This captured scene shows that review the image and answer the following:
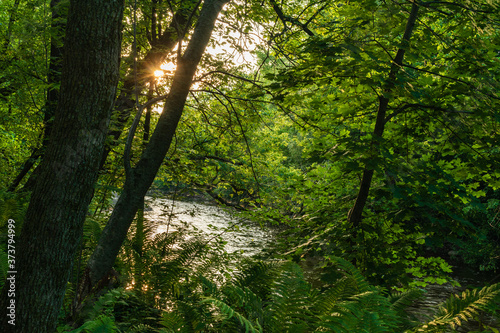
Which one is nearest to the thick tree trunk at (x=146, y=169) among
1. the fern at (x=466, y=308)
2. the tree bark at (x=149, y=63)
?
the tree bark at (x=149, y=63)

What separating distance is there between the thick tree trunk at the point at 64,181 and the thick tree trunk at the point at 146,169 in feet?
3.42

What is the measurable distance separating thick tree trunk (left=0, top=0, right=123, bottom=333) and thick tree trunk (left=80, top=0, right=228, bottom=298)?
3.42 feet

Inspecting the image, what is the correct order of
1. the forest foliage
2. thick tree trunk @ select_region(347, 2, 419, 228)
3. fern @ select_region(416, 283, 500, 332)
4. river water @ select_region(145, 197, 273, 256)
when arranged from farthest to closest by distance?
river water @ select_region(145, 197, 273, 256)
thick tree trunk @ select_region(347, 2, 419, 228)
the forest foliage
fern @ select_region(416, 283, 500, 332)

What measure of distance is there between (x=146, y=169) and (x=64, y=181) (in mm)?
1195

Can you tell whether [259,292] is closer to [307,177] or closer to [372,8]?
[307,177]

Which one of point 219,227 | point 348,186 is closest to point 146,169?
point 348,186

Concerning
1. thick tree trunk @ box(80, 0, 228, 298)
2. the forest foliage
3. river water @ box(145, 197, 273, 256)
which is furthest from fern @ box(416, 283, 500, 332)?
thick tree trunk @ box(80, 0, 228, 298)

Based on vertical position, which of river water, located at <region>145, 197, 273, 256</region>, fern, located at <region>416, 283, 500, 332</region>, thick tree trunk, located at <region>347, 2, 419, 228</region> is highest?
thick tree trunk, located at <region>347, 2, 419, 228</region>

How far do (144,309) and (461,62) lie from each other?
436cm

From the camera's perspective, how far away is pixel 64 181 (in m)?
1.80

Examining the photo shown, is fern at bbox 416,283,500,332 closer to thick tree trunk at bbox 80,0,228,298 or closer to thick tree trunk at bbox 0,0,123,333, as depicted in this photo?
thick tree trunk at bbox 0,0,123,333

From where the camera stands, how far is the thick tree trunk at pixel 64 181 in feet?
5.80

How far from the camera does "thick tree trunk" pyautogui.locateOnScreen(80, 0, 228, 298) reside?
2914 mm

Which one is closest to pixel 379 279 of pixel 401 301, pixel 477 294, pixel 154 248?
pixel 401 301
